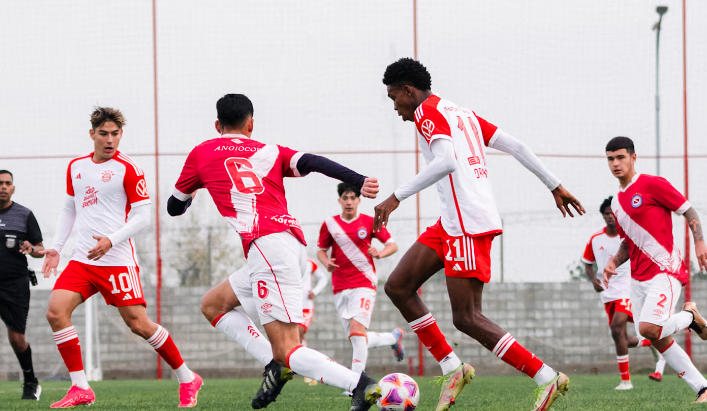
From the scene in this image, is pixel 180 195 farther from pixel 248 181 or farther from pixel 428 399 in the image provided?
pixel 428 399

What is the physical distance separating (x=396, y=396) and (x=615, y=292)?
6.64 m

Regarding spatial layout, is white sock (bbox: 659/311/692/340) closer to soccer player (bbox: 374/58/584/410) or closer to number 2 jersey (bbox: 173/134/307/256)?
soccer player (bbox: 374/58/584/410)

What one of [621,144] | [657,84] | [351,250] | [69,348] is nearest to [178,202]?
[69,348]

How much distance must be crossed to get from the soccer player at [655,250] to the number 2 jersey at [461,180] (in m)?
2.32

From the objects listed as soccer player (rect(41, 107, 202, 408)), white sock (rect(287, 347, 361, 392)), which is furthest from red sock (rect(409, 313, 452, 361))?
soccer player (rect(41, 107, 202, 408))

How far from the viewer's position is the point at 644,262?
25.6 feet

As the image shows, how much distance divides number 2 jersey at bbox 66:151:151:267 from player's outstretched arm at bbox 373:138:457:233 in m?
Result: 2.51

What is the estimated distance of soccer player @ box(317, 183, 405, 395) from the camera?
33.1 ft

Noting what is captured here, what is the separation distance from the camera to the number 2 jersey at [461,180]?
18.8 ft

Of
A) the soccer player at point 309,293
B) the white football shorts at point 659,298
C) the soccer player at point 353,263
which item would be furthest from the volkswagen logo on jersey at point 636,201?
the soccer player at point 309,293

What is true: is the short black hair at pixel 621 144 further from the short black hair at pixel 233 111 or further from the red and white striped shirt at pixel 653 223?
the short black hair at pixel 233 111

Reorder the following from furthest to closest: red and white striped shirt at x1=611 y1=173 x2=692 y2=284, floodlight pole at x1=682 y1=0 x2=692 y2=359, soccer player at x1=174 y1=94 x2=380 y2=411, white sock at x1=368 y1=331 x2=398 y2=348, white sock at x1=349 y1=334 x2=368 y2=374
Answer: floodlight pole at x1=682 y1=0 x2=692 y2=359 < white sock at x1=368 y1=331 x2=398 y2=348 < white sock at x1=349 y1=334 x2=368 y2=374 < red and white striped shirt at x1=611 y1=173 x2=692 y2=284 < soccer player at x1=174 y1=94 x2=380 y2=411

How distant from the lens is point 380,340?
1101 centimetres

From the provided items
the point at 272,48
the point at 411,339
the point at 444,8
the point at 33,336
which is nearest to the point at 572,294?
the point at 411,339
